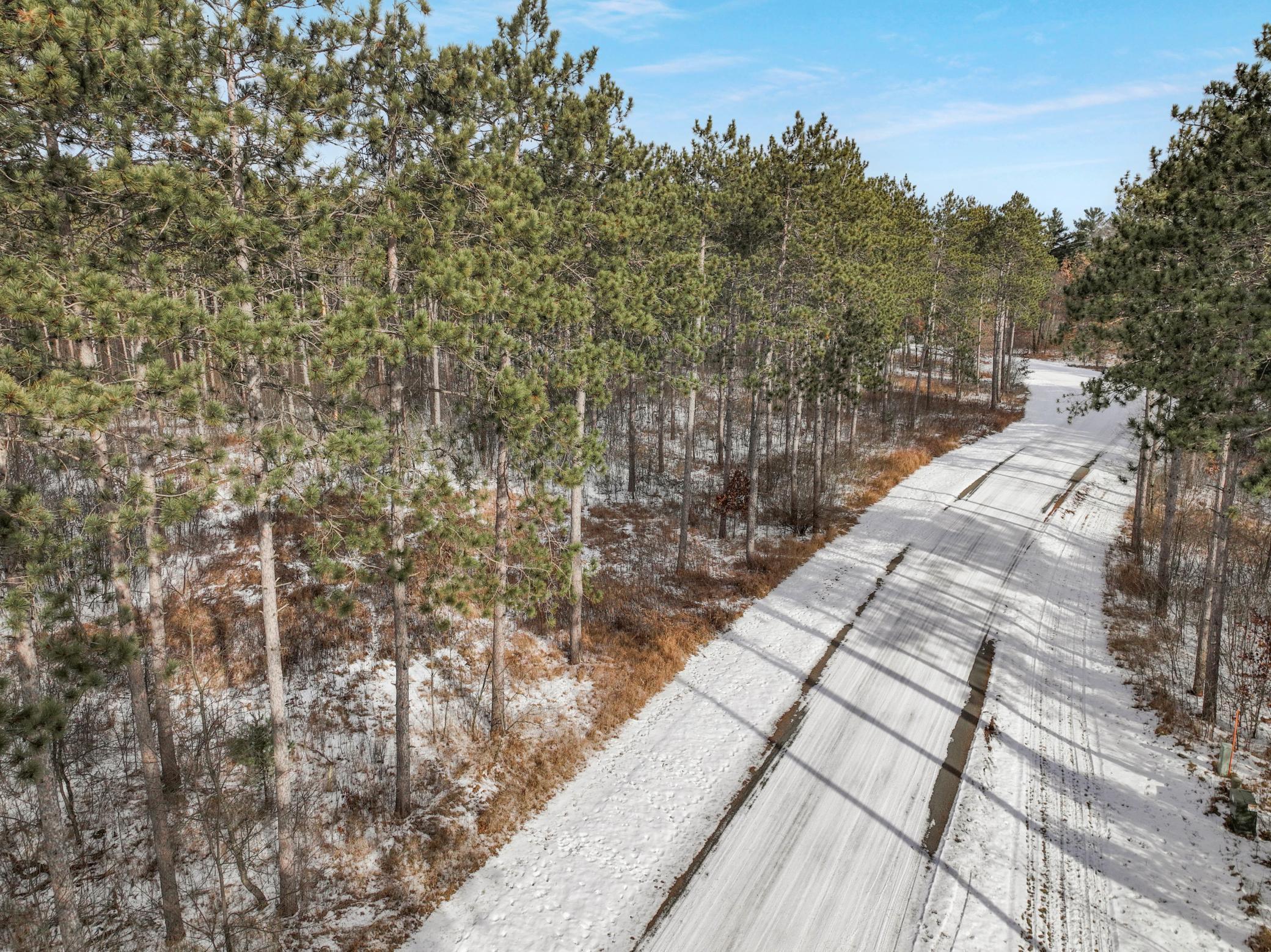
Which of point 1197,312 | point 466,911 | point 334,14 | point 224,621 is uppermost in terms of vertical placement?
point 334,14

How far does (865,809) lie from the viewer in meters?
10.9

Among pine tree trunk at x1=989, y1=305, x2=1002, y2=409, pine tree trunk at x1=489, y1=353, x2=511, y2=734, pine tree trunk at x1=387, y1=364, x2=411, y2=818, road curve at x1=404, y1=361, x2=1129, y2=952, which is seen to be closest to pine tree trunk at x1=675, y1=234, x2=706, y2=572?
road curve at x1=404, y1=361, x2=1129, y2=952

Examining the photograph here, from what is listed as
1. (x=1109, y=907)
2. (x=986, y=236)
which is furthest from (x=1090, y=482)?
(x=1109, y=907)

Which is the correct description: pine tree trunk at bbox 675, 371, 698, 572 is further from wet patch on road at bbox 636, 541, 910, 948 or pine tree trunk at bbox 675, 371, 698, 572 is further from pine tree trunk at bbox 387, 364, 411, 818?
pine tree trunk at bbox 387, 364, 411, 818

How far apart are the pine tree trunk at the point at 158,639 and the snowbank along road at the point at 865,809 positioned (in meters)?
5.55

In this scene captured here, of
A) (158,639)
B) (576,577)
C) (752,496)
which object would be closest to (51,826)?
(158,639)

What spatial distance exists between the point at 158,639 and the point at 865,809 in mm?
11655

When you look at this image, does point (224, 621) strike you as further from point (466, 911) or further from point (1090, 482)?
point (1090, 482)

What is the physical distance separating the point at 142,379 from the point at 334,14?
5.36m

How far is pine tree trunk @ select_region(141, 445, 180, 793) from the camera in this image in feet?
22.9

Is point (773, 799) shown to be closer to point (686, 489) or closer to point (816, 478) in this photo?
point (686, 489)

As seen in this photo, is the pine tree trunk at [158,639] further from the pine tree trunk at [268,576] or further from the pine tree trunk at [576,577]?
the pine tree trunk at [576,577]

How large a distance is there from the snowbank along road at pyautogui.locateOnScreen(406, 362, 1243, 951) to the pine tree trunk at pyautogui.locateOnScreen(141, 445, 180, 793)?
555 centimetres

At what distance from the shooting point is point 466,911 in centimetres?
932
